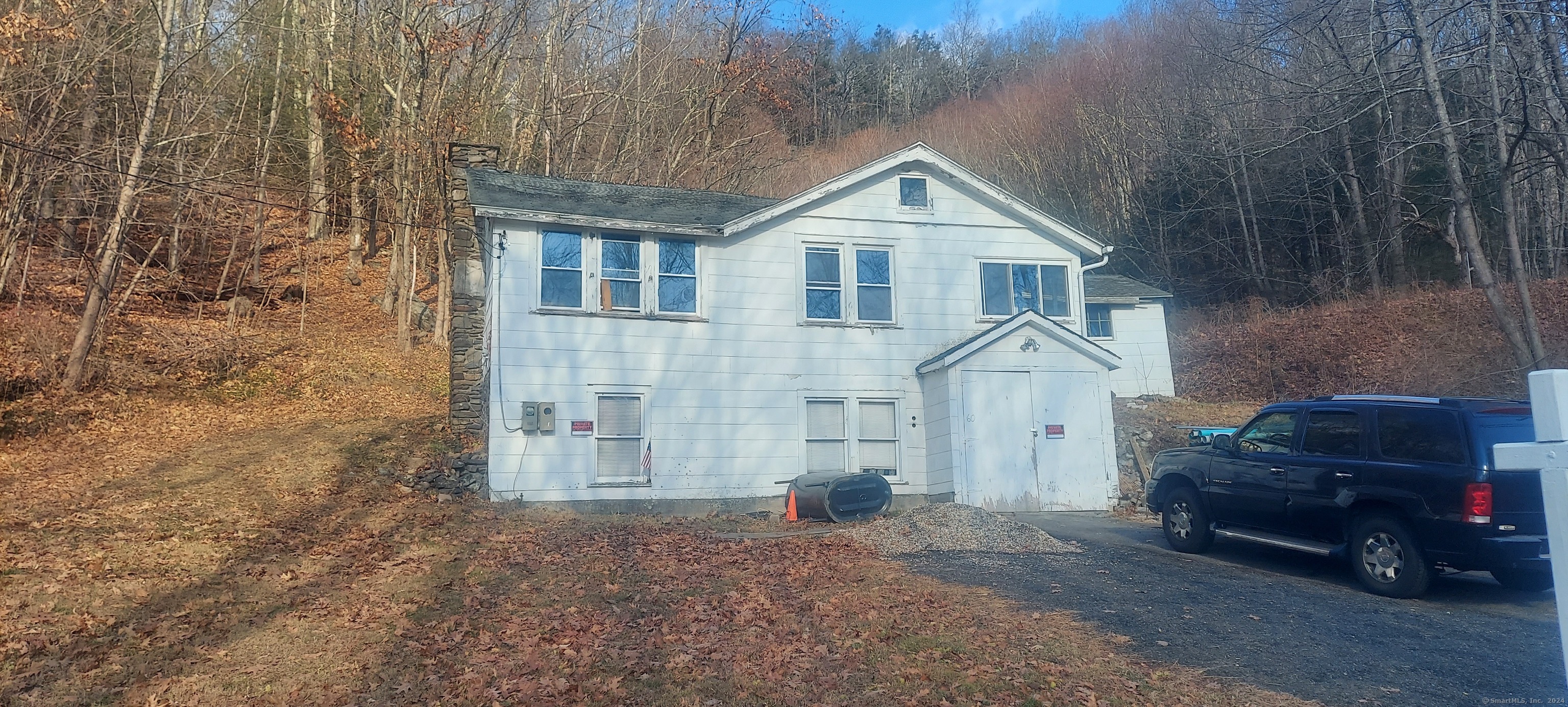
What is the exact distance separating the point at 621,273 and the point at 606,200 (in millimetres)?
1853

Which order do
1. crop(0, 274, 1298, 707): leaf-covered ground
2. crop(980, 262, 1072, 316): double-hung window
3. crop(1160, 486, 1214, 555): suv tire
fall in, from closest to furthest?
1. crop(0, 274, 1298, 707): leaf-covered ground
2. crop(1160, 486, 1214, 555): suv tire
3. crop(980, 262, 1072, 316): double-hung window

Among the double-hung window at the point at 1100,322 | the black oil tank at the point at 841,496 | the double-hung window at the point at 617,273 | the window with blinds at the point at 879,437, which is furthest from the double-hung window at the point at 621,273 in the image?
the double-hung window at the point at 1100,322

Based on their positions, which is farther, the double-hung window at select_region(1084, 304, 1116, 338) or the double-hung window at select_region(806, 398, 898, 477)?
the double-hung window at select_region(1084, 304, 1116, 338)

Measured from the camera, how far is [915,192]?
17828mm

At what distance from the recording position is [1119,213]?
1453 inches

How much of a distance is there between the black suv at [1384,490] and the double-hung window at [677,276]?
27.7 feet

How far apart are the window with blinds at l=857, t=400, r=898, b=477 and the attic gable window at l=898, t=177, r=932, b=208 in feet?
12.2

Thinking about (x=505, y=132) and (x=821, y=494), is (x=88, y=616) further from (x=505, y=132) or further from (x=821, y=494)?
(x=505, y=132)

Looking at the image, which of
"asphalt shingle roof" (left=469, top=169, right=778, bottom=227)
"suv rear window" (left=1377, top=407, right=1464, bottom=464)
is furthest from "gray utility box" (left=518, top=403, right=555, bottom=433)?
"suv rear window" (left=1377, top=407, right=1464, bottom=464)

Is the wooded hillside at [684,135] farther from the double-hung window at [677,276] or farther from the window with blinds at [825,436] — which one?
the window with blinds at [825,436]

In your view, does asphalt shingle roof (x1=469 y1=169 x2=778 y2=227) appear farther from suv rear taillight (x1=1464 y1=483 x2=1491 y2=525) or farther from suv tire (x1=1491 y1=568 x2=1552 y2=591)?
suv tire (x1=1491 y1=568 x2=1552 y2=591)

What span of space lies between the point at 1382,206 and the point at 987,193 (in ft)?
53.4

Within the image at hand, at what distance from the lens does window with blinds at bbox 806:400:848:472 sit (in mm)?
16703

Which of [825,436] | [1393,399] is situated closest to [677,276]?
[825,436]
